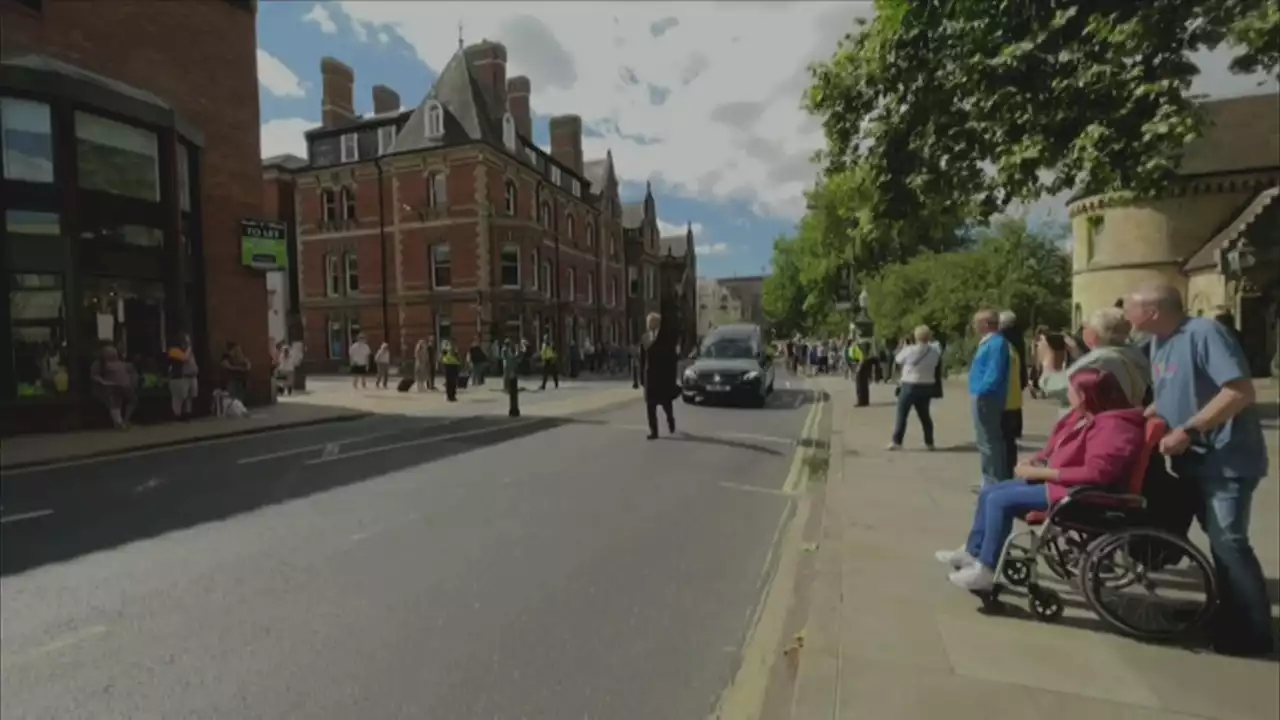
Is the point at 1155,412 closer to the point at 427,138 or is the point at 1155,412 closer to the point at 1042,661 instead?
the point at 1042,661

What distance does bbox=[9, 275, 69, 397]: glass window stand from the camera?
12508 mm

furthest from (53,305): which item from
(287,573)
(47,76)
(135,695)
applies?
(135,695)

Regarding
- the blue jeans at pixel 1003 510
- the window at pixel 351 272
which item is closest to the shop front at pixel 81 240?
the blue jeans at pixel 1003 510

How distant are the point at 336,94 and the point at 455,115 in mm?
9269

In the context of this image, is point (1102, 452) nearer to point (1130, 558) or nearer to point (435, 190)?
point (1130, 558)

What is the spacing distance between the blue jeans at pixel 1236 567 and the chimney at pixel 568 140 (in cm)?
4777

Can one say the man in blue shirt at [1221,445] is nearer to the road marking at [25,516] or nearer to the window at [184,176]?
the road marking at [25,516]

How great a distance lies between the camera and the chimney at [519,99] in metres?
43.5

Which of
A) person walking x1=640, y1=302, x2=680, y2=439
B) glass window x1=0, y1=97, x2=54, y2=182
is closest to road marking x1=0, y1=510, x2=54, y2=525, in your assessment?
person walking x1=640, y1=302, x2=680, y2=439

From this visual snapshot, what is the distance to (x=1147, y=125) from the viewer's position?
6395mm

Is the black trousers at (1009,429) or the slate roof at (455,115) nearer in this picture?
the black trousers at (1009,429)

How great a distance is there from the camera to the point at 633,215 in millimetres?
63500

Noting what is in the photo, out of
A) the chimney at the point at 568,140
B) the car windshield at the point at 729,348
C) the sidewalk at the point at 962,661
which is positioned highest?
the chimney at the point at 568,140

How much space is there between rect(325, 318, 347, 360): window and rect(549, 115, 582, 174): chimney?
19.6 meters
